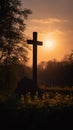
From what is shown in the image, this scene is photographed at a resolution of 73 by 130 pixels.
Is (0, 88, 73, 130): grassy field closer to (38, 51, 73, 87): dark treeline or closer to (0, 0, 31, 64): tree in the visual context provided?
(0, 0, 31, 64): tree

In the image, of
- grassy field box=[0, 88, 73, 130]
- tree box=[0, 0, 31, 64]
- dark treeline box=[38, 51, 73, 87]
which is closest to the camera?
grassy field box=[0, 88, 73, 130]

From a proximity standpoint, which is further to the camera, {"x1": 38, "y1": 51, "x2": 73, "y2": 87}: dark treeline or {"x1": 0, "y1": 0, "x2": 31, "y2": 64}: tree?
{"x1": 38, "y1": 51, "x2": 73, "y2": 87}: dark treeline

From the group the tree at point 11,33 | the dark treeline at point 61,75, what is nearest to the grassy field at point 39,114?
the tree at point 11,33

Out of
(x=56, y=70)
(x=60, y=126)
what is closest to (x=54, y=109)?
(x=60, y=126)

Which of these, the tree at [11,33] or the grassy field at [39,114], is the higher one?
the tree at [11,33]

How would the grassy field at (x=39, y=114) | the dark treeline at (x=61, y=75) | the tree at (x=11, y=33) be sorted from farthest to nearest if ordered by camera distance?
1. the dark treeline at (x=61, y=75)
2. the tree at (x=11, y=33)
3. the grassy field at (x=39, y=114)

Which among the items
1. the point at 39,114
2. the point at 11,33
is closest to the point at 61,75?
the point at 11,33

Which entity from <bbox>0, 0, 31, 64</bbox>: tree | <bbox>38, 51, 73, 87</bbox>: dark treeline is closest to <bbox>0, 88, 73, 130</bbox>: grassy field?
<bbox>0, 0, 31, 64</bbox>: tree

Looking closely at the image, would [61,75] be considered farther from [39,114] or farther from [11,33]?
[39,114]

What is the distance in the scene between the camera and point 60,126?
39.4ft

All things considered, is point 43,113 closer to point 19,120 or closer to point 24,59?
point 19,120

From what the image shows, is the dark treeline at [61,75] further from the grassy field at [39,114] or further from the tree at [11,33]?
the grassy field at [39,114]

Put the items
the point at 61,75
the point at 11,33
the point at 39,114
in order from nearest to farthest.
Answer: the point at 39,114 → the point at 11,33 → the point at 61,75

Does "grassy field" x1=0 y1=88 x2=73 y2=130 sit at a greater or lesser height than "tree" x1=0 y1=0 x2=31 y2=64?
lesser
